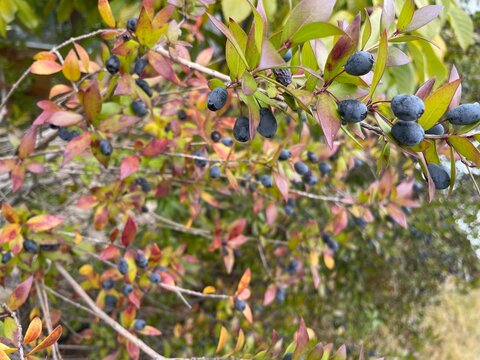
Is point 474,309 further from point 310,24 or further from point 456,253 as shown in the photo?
point 310,24

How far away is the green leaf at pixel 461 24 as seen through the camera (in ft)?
4.40

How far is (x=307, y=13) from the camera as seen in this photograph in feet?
1.66

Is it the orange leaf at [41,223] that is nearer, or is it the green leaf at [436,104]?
the green leaf at [436,104]

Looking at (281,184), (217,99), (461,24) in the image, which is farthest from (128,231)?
(461,24)

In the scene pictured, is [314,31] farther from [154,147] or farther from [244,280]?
[244,280]

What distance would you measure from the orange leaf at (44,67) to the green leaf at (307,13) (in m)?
0.59

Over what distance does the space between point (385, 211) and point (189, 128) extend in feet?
1.83

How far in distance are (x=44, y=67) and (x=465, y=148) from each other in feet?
2.52

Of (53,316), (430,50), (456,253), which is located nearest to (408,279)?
(456,253)

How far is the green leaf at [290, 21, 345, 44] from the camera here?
484 millimetres

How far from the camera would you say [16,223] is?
1004mm

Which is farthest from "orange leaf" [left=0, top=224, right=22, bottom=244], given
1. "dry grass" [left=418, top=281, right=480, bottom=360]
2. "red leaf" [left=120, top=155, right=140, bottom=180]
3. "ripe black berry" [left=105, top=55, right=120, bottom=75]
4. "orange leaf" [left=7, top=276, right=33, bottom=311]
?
"dry grass" [left=418, top=281, right=480, bottom=360]

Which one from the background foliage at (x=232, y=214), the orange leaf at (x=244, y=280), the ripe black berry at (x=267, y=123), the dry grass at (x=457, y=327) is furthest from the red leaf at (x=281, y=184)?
the dry grass at (x=457, y=327)

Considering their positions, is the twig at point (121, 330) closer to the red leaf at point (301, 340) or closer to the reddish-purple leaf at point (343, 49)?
the red leaf at point (301, 340)
